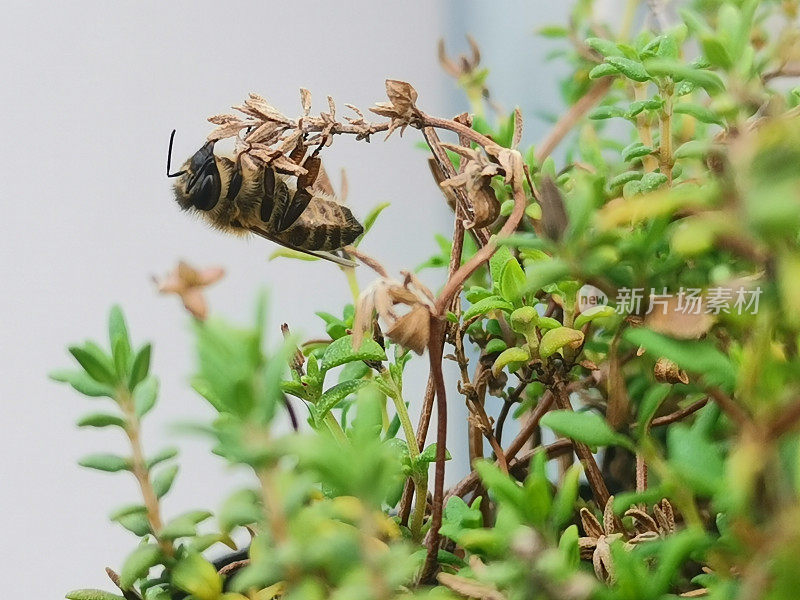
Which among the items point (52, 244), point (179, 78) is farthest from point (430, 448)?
point (179, 78)

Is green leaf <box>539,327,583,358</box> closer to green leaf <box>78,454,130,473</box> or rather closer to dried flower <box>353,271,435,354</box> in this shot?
dried flower <box>353,271,435,354</box>

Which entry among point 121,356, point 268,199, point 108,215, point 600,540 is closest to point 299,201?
point 268,199

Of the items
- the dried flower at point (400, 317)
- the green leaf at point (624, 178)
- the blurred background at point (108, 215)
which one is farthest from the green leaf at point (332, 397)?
the blurred background at point (108, 215)

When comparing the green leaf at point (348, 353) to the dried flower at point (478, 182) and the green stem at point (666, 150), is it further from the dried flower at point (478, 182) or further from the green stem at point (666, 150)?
the green stem at point (666, 150)

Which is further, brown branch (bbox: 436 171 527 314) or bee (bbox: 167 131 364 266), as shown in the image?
bee (bbox: 167 131 364 266)

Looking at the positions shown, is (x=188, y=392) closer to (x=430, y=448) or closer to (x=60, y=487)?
(x=60, y=487)

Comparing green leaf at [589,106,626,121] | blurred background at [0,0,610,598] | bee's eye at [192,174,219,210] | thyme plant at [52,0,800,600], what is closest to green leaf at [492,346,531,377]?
thyme plant at [52,0,800,600]
